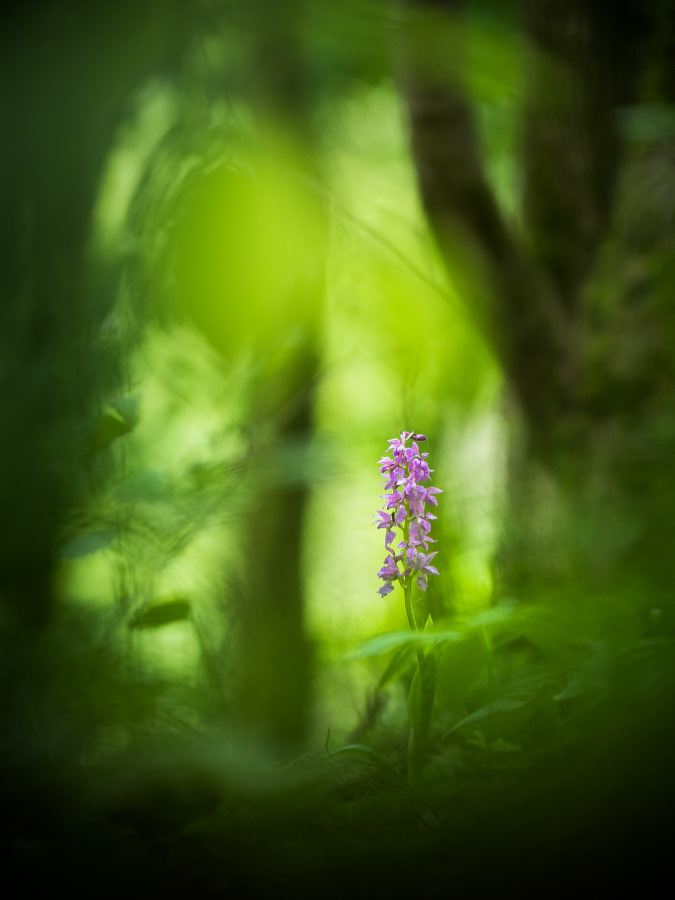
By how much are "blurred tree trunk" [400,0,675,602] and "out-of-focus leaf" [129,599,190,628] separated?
74 cm

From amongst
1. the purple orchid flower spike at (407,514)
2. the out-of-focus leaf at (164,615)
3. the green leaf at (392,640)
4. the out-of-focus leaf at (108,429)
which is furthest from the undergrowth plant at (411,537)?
the out-of-focus leaf at (108,429)

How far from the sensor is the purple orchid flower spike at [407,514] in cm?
75

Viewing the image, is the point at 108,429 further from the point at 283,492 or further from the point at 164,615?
the point at 283,492

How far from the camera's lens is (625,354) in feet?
4.76

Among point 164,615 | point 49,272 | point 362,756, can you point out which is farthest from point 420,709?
point 49,272

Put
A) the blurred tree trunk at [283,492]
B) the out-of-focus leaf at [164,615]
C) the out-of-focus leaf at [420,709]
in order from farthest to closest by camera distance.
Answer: the blurred tree trunk at [283,492] < the out-of-focus leaf at [164,615] < the out-of-focus leaf at [420,709]

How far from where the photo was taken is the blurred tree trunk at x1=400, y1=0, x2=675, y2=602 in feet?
4.41

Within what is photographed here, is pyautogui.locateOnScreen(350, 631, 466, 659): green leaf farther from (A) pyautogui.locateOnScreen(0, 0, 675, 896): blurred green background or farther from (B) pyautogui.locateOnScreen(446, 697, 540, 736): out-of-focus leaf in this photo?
(B) pyautogui.locateOnScreen(446, 697, 540, 736): out-of-focus leaf

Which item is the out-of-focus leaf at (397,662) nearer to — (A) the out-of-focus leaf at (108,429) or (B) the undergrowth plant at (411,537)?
(B) the undergrowth plant at (411,537)

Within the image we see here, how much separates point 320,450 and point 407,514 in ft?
1.91

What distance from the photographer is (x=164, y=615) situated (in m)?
0.91

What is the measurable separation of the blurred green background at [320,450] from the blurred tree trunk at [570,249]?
10 millimetres

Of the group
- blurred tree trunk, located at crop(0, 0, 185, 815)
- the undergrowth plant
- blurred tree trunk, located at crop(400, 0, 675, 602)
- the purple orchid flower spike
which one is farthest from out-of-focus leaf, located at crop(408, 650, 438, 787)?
blurred tree trunk, located at crop(0, 0, 185, 815)

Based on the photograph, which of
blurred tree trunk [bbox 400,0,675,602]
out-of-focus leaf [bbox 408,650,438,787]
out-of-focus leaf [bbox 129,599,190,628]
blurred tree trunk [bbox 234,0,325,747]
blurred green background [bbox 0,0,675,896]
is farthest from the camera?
A: blurred tree trunk [bbox 234,0,325,747]
